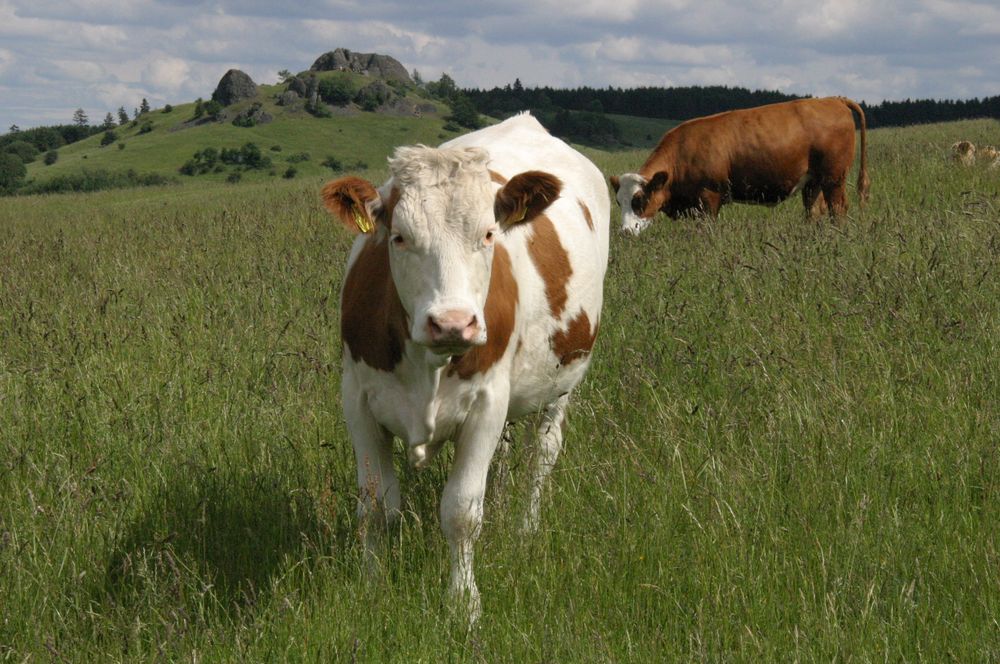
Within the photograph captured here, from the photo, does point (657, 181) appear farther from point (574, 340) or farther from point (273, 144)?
point (273, 144)

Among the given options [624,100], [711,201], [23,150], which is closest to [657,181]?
[711,201]

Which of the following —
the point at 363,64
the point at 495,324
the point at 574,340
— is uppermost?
the point at 363,64

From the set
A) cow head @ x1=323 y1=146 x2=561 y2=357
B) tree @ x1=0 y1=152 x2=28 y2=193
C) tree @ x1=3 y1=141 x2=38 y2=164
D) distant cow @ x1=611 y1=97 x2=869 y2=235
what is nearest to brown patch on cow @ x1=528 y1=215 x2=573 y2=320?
cow head @ x1=323 y1=146 x2=561 y2=357

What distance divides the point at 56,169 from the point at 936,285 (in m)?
107

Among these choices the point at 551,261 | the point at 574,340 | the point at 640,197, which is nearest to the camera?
the point at 551,261

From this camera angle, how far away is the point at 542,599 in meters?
3.16

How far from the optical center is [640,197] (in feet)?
39.4

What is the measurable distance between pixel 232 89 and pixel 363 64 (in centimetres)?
3372

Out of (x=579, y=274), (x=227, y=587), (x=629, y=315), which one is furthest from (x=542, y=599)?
(x=629, y=315)

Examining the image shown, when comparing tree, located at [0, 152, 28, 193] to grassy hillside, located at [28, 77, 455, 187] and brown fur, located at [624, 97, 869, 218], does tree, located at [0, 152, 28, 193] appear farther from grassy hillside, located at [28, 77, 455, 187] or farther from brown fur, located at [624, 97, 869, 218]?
brown fur, located at [624, 97, 869, 218]

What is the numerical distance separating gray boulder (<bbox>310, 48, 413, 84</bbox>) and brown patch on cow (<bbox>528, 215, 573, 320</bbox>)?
602 ft

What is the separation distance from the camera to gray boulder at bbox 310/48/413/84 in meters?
186

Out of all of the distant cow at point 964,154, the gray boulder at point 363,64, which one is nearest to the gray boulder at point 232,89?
the gray boulder at point 363,64

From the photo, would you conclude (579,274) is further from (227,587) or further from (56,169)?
(56,169)
